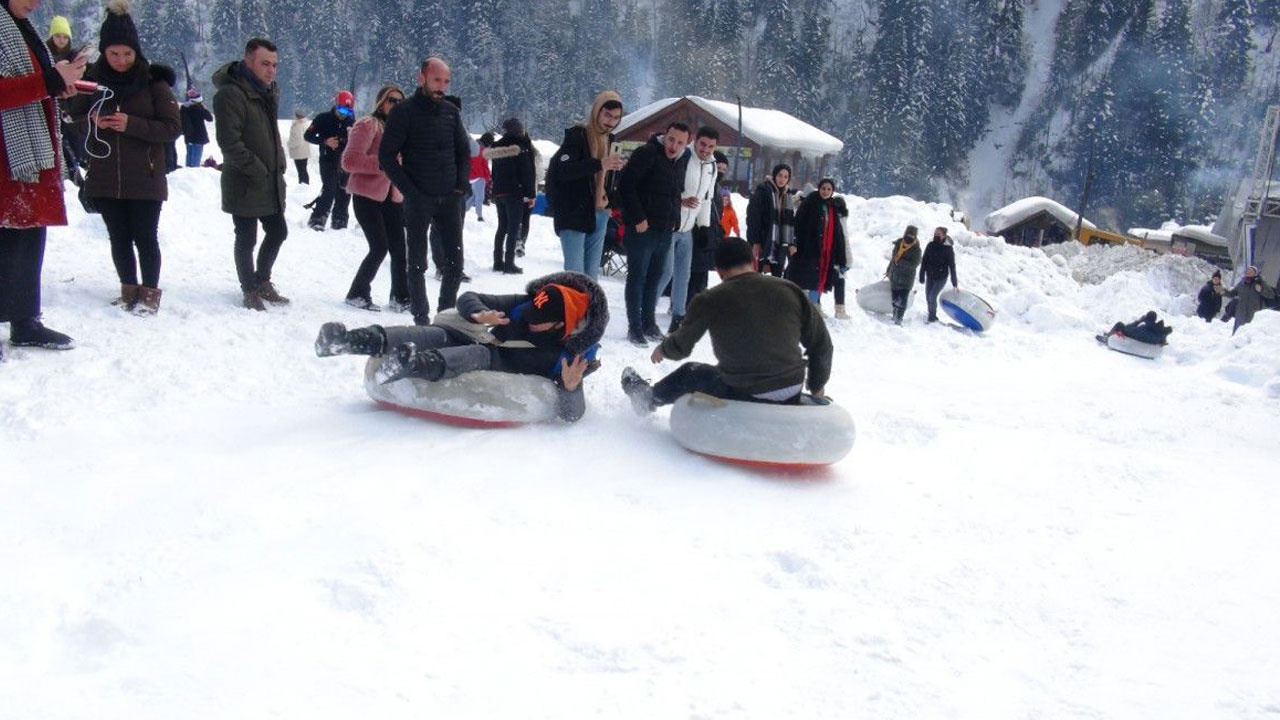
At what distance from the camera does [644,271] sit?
22.8ft

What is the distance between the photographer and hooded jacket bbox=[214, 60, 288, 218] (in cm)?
569

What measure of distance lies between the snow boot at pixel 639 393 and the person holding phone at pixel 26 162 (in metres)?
3.09

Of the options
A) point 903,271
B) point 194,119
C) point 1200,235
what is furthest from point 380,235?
point 1200,235

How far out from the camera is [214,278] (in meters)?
7.00

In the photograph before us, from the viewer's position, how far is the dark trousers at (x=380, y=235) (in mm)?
6691

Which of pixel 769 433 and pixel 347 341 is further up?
pixel 347 341

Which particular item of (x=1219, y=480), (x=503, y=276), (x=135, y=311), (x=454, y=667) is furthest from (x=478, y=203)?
(x=454, y=667)

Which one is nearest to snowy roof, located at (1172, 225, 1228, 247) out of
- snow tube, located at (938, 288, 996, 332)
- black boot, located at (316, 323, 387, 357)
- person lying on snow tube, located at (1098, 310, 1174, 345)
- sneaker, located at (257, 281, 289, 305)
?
person lying on snow tube, located at (1098, 310, 1174, 345)

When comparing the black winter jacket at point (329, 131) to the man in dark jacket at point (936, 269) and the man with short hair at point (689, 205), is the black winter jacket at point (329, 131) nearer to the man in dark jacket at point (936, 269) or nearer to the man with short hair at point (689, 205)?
the man with short hair at point (689, 205)

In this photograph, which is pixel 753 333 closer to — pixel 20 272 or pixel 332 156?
pixel 20 272

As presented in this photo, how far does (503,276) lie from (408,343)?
18.5 feet

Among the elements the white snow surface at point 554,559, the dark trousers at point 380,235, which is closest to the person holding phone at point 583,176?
→ the dark trousers at point 380,235

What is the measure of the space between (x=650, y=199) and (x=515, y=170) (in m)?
3.18

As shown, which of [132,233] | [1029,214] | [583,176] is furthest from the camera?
[1029,214]
